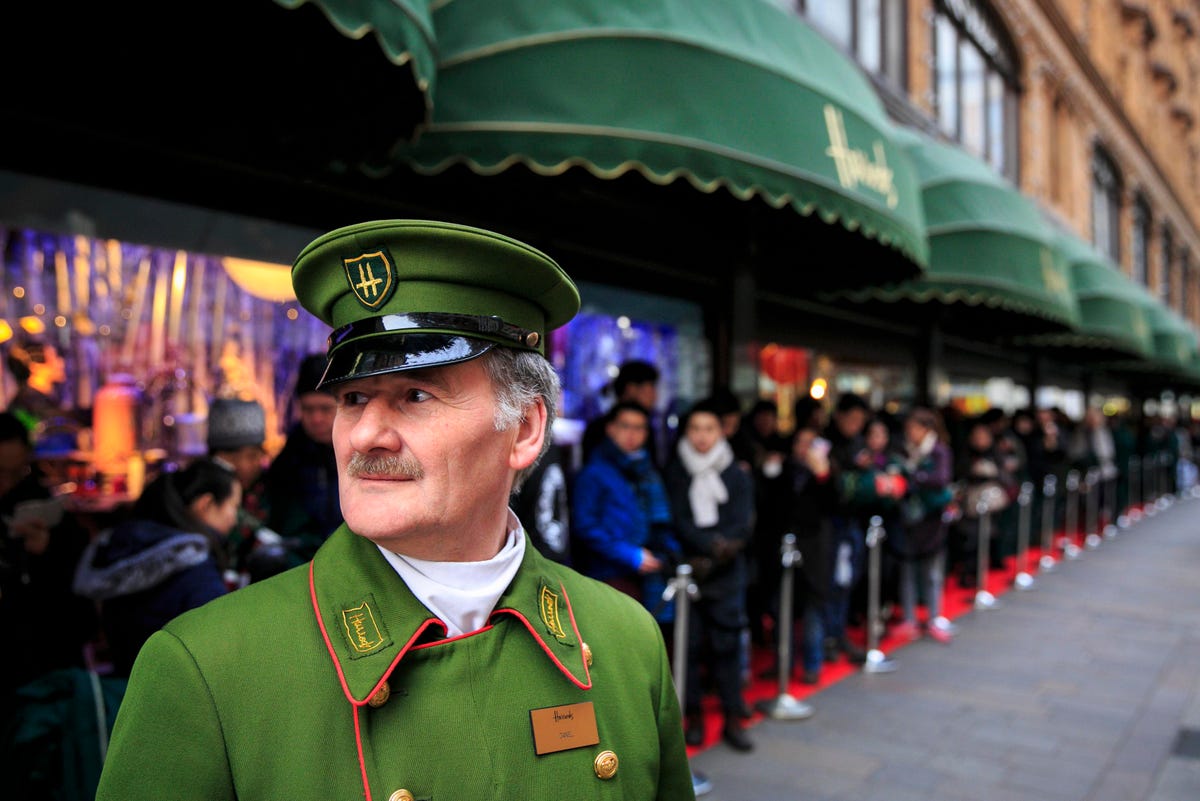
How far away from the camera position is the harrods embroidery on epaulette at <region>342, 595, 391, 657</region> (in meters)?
1.34

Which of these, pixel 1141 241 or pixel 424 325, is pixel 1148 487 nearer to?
pixel 1141 241

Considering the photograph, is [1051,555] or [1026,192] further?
[1026,192]

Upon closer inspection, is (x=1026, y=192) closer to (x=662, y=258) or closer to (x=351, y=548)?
(x=662, y=258)

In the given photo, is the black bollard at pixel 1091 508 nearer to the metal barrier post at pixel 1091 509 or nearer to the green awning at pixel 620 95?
the metal barrier post at pixel 1091 509

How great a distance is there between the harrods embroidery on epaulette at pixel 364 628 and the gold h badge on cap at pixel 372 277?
0.50m

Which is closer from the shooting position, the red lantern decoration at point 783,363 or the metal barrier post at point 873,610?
the metal barrier post at point 873,610

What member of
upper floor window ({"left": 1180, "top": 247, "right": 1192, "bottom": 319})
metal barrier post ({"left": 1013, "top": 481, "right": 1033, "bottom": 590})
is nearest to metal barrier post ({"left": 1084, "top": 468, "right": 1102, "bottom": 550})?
metal barrier post ({"left": 1013, "top": 481, "right": 1033, "bottom": 590})

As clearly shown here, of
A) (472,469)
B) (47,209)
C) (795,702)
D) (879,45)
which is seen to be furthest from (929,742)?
(879,45)

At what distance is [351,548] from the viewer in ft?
4.79

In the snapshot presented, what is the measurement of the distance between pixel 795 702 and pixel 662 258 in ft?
11.9

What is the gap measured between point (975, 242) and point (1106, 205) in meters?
21.7

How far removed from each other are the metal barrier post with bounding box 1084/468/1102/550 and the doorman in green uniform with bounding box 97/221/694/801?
13.9m

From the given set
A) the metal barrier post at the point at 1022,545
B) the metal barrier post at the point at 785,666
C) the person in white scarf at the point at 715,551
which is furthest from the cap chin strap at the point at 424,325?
the metal barrier post at the point at 1022,545

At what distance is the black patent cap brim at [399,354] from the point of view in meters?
1.37
